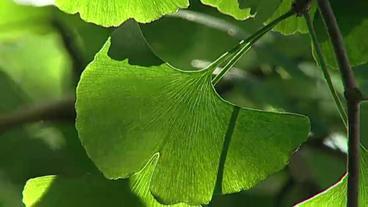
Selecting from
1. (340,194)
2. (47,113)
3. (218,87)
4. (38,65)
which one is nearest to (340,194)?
(340,194)

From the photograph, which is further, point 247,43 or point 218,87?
point 218,87

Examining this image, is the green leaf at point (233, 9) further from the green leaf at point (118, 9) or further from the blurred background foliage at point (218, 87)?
the blurred background foliage at point (218, 87)

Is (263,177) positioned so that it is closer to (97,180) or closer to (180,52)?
(97,180)

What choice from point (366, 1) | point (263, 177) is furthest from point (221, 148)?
point (366, 1)

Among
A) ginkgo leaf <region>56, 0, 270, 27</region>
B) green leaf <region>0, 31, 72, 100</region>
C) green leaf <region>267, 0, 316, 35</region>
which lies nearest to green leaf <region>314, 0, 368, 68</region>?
green leaf <region>267, 0, 316, 35</region>

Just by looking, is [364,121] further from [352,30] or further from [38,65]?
[38,65]
